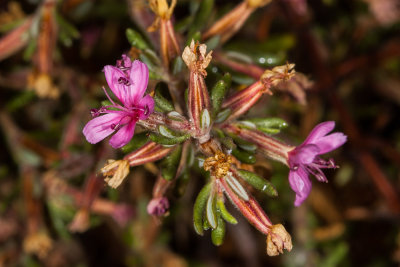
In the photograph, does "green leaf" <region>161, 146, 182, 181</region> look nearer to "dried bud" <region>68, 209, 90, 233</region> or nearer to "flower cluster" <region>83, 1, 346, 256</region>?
"flower cluster" <region>83, 1, 346, 256</region>

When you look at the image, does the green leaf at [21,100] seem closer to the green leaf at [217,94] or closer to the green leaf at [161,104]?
the green leaf at [161,104]

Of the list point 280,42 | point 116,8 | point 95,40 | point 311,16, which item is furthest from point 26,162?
point 311,16

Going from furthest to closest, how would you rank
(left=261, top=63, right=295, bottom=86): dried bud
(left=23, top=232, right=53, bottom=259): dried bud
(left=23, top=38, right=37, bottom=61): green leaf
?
(left=23, top=232, right=53, bottom=259): dried bud < (left=23, top=38, right=37, bottom=61): green leaf < (left=261, top=63, right=295, bottom=86): dried bud

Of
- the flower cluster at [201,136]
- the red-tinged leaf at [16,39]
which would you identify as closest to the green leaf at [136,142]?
the flower cluster at [201,136]

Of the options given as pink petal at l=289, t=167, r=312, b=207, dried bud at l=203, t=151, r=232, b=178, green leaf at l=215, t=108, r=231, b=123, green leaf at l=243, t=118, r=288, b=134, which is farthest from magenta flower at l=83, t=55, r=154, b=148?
pink petal at l=289, t=167, r=312, b=207

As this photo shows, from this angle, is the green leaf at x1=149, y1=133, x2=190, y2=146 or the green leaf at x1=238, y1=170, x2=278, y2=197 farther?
the green leaf at x1=238, y1=170, x2=278, y2=197
